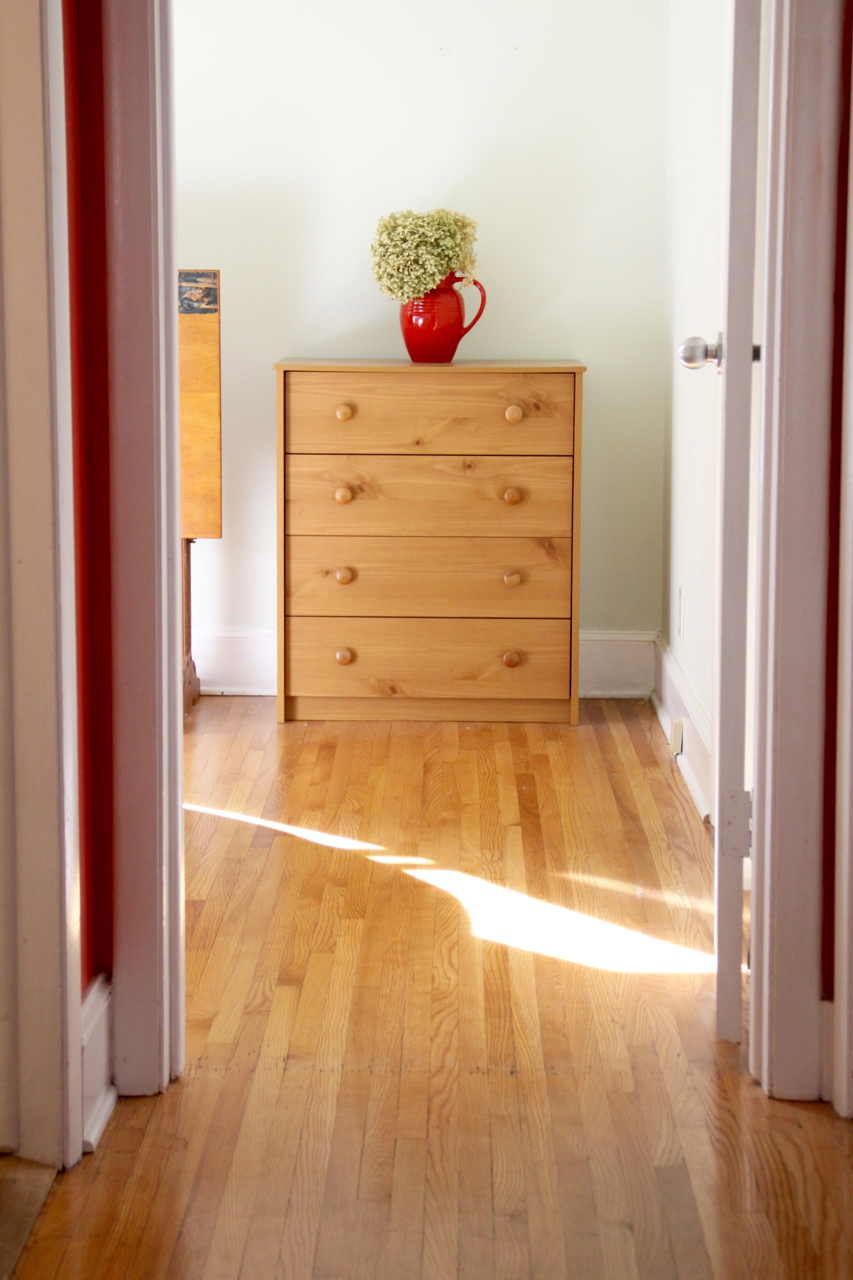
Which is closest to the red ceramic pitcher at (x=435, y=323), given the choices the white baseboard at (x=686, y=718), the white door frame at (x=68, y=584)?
the white baseboard at (x=686, y=718)

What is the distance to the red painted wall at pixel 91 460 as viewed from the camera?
62.7 inches

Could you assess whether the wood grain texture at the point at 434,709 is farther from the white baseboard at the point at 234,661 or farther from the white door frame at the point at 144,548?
the white door frame at the point at 144,548

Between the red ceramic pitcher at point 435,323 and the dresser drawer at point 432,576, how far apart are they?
509mm

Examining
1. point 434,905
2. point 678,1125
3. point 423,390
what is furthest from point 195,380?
point 678,1125

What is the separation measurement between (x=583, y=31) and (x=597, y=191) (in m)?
0.44

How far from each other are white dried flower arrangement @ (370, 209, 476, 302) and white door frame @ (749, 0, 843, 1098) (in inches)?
72.7

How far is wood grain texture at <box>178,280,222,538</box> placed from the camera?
11.6ft

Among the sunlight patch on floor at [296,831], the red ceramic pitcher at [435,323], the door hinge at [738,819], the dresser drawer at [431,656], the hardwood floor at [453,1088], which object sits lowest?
the hardwood floor at [453,1088]

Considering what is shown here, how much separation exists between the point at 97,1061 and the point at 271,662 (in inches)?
92.5

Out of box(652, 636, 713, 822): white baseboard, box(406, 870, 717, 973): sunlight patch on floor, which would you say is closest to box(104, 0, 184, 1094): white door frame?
box(406, 870, 717, 973): sunlight patch on floor

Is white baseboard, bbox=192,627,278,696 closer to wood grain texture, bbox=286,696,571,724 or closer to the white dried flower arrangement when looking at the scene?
wood grain texture, bbox=286,696,571,724

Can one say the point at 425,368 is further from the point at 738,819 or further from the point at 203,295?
the point at 738,819

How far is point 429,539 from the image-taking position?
3547 millimetres

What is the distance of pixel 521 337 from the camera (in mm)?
3857
